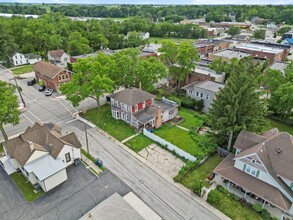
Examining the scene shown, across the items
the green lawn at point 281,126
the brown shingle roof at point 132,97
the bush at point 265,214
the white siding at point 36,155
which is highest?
the brown shingle roof at point 132,97

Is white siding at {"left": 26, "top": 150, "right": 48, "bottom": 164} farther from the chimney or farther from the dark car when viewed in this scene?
the dark car

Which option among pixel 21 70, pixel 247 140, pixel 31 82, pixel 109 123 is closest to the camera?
pixel 247 140

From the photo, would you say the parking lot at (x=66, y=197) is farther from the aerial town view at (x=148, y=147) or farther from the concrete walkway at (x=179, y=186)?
the concrete walkway at (x=179, y=186)

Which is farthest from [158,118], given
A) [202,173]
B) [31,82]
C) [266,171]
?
[31,82]

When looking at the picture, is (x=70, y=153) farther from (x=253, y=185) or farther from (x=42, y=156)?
(x=253, y=185)

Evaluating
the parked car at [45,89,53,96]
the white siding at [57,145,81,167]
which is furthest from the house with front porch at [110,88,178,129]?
the parked car at [45,89,53,96]

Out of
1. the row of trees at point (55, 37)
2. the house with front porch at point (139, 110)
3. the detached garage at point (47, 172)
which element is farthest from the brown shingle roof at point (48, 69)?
the detached garage at point (47, 172)

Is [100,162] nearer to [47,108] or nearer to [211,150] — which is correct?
[211,150]
